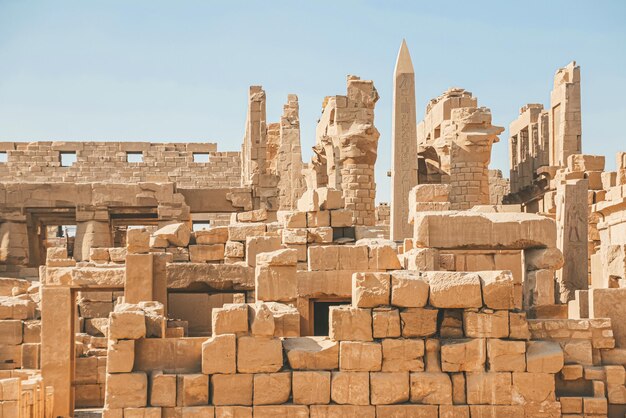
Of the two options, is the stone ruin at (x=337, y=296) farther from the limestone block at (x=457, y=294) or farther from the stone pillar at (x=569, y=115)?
the stone pillar at (x=569, y=115)

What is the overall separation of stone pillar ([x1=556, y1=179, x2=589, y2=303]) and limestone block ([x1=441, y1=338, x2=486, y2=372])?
11.1 ft

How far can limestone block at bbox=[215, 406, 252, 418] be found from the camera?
374 inches

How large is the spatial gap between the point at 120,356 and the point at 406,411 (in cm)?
307

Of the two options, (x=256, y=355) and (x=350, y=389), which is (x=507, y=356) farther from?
(x=256, y=355)

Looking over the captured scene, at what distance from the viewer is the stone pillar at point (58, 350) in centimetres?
1330

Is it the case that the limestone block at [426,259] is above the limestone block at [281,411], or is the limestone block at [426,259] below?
above

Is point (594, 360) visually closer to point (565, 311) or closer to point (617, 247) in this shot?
point (565, 311)

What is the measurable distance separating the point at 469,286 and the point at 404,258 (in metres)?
3.23

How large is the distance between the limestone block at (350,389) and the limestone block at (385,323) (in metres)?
0.48

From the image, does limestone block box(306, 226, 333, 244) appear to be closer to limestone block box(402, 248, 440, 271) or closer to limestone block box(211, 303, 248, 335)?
limestone block box(402, 248, 440, 271)

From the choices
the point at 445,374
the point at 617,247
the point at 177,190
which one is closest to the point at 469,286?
the point at 445,374

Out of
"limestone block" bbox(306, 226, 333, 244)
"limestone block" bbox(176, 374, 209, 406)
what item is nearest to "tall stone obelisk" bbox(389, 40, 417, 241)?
"limestone block" bbox(306, 226, 333, 244)

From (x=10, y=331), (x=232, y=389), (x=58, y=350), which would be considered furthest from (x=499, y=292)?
(x=10, y=331)

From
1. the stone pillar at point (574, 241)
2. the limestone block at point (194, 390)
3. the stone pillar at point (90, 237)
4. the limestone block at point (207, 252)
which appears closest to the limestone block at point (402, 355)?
the limestone block at point (194, 390)
